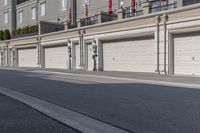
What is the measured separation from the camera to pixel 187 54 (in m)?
23.5

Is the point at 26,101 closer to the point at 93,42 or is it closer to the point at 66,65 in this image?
the point at 93,42

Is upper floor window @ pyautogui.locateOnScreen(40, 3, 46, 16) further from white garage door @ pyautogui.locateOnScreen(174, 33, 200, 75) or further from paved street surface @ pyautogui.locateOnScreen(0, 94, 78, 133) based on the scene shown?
paved street surface @ pyautogui.locateOnScreen(0, 94, 78, 133)

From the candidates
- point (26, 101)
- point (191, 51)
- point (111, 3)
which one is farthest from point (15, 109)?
point (111, 3)

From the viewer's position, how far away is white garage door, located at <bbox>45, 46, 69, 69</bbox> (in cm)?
3891

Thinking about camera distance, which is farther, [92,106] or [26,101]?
[26,101]

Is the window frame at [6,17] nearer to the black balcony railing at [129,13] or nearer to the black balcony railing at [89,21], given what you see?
the black balcony railing at [89,21]

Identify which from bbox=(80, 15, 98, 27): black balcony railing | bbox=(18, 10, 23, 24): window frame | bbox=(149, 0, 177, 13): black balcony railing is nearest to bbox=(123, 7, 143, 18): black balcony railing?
bbox=(149, 0, 177, 13): black balcony railing

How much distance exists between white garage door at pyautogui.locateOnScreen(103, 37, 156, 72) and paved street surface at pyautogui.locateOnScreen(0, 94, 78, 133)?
17834 millimetres

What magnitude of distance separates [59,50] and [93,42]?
845 cm

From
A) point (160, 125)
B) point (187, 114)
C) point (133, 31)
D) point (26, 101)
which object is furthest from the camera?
point (133, 31)

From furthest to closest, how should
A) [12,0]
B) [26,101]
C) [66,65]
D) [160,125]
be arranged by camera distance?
[12,0], [66,65], [26,101], [160,125]

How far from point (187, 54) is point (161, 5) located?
16.7ft

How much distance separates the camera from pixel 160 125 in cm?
726

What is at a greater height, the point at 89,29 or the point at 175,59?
the point at 89,29
